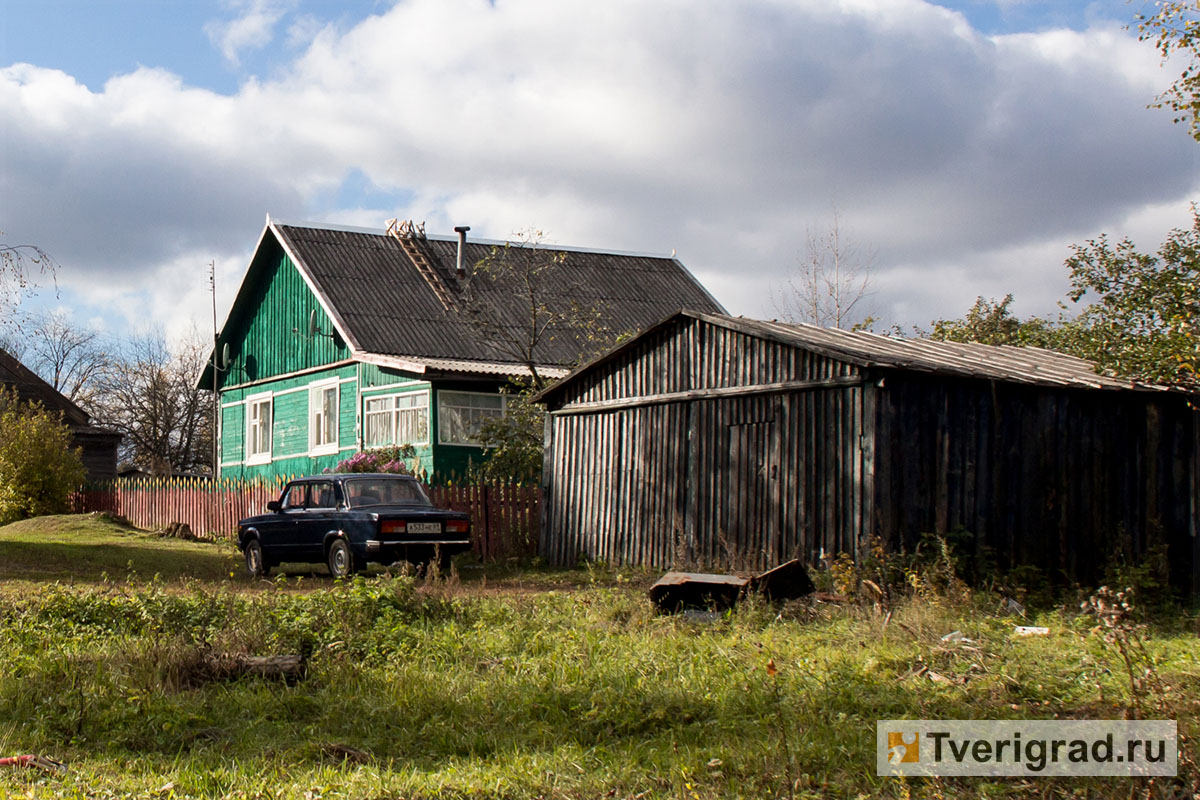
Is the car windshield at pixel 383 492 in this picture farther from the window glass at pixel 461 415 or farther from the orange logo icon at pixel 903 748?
the orange logo icon at pixel 903 748

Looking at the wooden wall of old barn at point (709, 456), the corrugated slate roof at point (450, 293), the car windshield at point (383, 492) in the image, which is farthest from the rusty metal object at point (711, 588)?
the corrugated slate roof at point (450, 293)

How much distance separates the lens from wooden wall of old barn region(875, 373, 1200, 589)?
14.0 m

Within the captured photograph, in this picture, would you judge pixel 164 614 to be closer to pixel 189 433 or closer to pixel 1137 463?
pixel 1137 463

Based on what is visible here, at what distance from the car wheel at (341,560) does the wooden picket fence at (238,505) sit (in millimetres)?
3609

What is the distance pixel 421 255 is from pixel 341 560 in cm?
1540

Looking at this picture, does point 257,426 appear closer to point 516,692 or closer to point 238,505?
point 238,505

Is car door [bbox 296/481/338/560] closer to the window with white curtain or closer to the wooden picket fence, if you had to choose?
the wooden picket fence

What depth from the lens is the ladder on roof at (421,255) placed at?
29.3 metres

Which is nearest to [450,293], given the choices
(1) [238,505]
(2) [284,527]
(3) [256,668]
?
(1) [238,505]

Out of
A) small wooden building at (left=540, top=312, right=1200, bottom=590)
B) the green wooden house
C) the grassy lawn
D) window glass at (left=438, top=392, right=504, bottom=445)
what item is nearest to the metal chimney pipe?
the green wooden house

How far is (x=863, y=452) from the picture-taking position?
13852 millimetres

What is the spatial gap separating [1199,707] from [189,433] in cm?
5419

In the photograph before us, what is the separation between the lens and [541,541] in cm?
1945

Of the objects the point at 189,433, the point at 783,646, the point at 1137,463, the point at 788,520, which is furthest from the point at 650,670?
the point at 189,433
